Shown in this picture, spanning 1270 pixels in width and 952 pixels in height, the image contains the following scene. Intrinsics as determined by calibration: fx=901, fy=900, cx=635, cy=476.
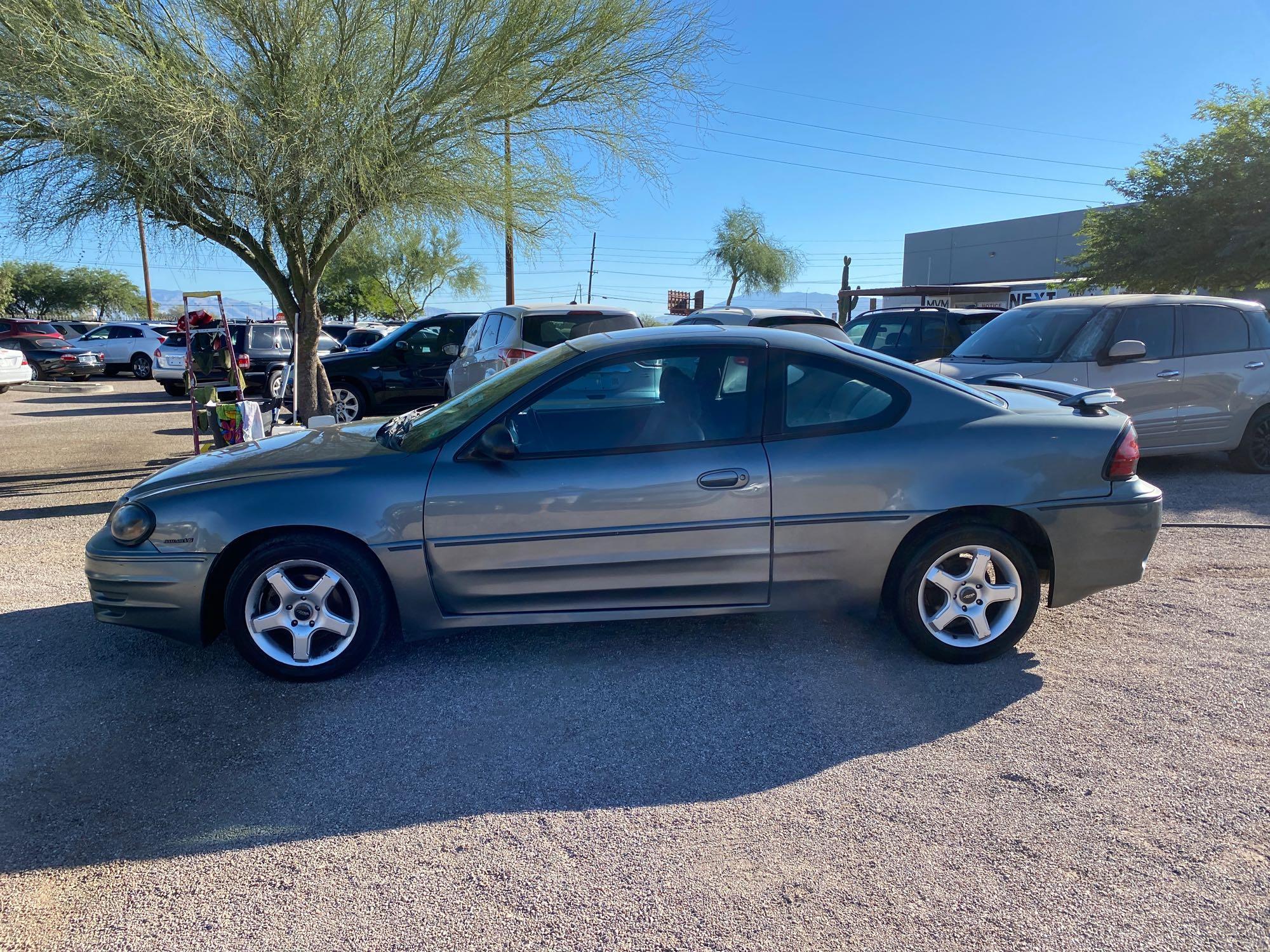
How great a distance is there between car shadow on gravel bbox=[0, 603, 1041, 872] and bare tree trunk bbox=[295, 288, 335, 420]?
6.52m

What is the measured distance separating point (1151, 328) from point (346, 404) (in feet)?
33.0

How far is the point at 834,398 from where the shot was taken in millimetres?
4309


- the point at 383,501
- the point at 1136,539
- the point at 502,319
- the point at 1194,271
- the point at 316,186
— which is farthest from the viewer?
the point at 1194,271

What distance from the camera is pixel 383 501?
13.1ft

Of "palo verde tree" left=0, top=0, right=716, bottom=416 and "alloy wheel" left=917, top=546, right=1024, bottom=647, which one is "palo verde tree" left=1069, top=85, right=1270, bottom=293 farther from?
"alloy wheel" left=917, top=546, right=1024, bottom=647

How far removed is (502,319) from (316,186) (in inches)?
94.1

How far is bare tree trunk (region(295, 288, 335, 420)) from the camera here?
10.8 meters

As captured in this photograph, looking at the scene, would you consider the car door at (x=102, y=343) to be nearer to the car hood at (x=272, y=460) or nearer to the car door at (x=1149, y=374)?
the car hood at (x=272, y=460)

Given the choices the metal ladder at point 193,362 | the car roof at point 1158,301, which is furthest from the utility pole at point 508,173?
the car roof at point 1158,301

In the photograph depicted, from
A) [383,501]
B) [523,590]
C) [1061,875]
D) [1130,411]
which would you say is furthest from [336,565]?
[1130,411]

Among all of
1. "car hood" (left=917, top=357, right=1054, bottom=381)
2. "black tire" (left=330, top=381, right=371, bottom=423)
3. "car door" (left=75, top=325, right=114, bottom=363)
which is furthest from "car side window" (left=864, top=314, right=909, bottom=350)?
"car door" (left=75, top=325, right=114, bottom=363)

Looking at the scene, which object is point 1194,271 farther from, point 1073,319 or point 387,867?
point 387,867

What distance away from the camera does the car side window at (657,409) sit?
13.8 feet

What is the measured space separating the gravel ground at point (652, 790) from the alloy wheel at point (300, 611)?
0.21m
